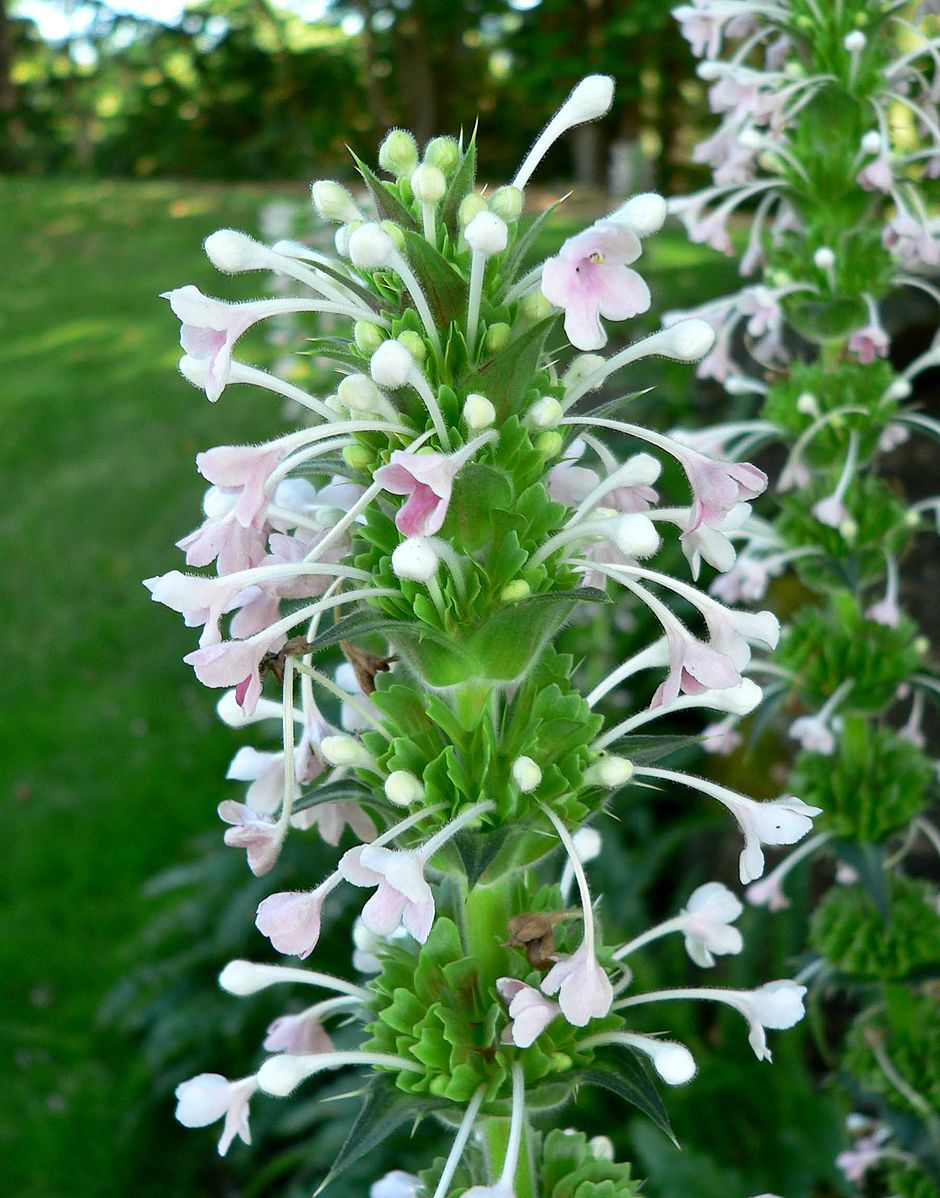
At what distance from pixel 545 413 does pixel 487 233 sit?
8.0 inches

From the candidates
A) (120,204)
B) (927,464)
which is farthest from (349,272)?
(120,204)

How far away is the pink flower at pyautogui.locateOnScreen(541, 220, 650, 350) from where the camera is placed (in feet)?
3.61

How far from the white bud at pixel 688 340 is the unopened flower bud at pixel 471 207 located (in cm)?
23

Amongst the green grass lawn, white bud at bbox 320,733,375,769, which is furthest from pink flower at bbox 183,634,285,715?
the green grass lawn

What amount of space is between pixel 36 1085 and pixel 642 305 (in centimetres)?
411

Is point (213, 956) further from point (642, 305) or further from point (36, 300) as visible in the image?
point (36, 300)

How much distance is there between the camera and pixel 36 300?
1318cm

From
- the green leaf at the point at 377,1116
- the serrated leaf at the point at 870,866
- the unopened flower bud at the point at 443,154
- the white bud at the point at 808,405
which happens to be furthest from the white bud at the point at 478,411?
the serrated leaf at the point at 870,866

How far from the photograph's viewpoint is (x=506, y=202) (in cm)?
123

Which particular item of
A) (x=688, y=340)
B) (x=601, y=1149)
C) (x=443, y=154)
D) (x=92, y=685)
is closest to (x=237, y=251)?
(x=443, y=154)

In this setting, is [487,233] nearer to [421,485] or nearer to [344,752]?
[421,485]

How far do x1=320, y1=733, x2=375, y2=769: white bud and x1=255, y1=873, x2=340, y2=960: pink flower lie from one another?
0.46 feet

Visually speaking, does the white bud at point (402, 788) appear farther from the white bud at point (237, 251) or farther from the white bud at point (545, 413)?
the white bud at point (237, 251)

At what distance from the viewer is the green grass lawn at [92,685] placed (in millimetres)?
4227
